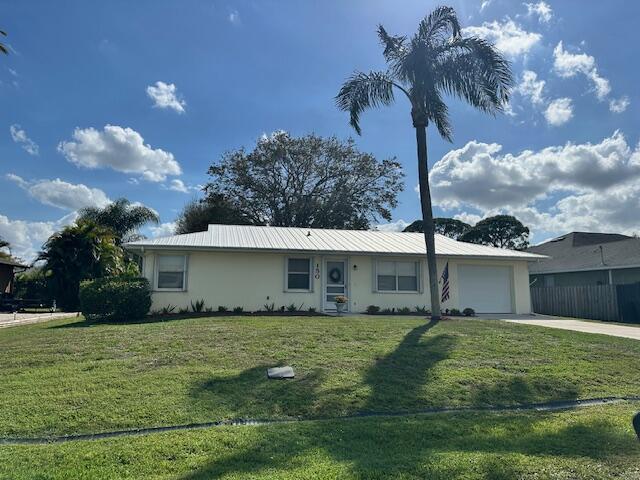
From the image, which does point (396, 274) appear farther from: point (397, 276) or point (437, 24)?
point (437, 24)

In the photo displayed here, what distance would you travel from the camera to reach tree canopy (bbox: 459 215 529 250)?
53406 mm

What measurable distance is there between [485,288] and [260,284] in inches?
367

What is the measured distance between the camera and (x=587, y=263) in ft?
87.6

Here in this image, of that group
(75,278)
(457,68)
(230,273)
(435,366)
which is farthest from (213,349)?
(75,278)

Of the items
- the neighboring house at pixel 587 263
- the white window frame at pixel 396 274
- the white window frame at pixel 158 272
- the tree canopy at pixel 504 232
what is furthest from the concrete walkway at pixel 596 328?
the tree canopy at pixel 504 232

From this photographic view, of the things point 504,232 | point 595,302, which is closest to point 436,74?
point 595,302

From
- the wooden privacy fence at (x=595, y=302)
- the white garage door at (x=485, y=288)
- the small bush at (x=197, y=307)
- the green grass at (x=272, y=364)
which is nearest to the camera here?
the green grass at (x=272, y=364)

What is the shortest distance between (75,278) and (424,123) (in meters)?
18.7

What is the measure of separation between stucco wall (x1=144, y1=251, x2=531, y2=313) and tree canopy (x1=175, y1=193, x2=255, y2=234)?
2012cm

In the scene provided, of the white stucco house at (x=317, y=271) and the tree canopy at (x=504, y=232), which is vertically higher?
the tree canopy at (x=504, y=232)

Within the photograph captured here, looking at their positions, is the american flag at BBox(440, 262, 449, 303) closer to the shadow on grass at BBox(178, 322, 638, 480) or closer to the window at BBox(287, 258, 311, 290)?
the window at BBox(287, 258, 311, 290)

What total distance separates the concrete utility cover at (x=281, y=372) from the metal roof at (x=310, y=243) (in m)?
9.39

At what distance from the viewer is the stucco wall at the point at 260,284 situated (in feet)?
56.1

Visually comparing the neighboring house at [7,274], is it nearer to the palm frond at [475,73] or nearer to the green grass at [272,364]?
the green grass at [272,364]
